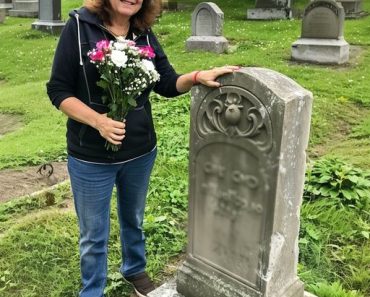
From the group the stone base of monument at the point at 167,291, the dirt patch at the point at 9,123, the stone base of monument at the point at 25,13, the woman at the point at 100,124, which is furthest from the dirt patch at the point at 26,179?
the stone base of monument at the point at 25,13

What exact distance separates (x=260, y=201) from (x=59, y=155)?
13.6 ft

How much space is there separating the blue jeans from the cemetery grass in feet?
1.25

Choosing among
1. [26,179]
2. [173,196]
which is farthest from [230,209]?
[26,179]

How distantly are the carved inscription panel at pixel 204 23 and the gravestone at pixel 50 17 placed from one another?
5.56 metres

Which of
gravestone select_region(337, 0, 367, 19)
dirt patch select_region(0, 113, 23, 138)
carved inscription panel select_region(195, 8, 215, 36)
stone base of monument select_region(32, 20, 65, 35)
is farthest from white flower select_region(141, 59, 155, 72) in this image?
stone base of monument select_region(32, 20, 65, 35)

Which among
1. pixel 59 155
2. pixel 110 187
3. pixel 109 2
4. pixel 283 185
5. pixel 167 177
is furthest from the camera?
pixel 59 155

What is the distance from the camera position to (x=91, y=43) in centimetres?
236

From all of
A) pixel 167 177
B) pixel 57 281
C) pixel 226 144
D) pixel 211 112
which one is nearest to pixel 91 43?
pixel 211 112

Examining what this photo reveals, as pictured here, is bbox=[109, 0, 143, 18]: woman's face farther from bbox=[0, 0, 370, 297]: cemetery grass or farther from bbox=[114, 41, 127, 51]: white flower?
bbox=[0, 0, 370, 297]: cemetery grass

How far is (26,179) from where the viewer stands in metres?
5.28

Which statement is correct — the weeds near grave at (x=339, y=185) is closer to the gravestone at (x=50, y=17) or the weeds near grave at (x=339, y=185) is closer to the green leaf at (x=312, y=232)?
the green leaf at (x=312, y=232)

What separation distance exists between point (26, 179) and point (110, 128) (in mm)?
3303

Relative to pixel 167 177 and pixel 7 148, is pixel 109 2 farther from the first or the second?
pixel 7 148

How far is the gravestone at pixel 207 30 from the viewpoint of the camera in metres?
11.0
